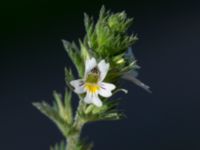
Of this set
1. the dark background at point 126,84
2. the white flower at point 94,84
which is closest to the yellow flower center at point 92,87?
the white flower at point 94,84

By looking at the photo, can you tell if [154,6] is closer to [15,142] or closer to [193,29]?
[193,29]

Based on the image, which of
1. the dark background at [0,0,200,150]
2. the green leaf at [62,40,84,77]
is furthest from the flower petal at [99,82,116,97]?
the dark background at [0,0,200,150]

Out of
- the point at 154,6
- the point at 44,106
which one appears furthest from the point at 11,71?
the point at 44,106

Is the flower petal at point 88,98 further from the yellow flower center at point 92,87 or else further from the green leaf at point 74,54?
the green leaf at point 74,54

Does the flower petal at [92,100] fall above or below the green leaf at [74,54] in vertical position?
below

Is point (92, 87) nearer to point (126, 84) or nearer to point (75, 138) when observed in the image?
point (75, 138)

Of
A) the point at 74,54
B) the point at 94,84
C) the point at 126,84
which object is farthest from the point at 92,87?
the point at 126,84
